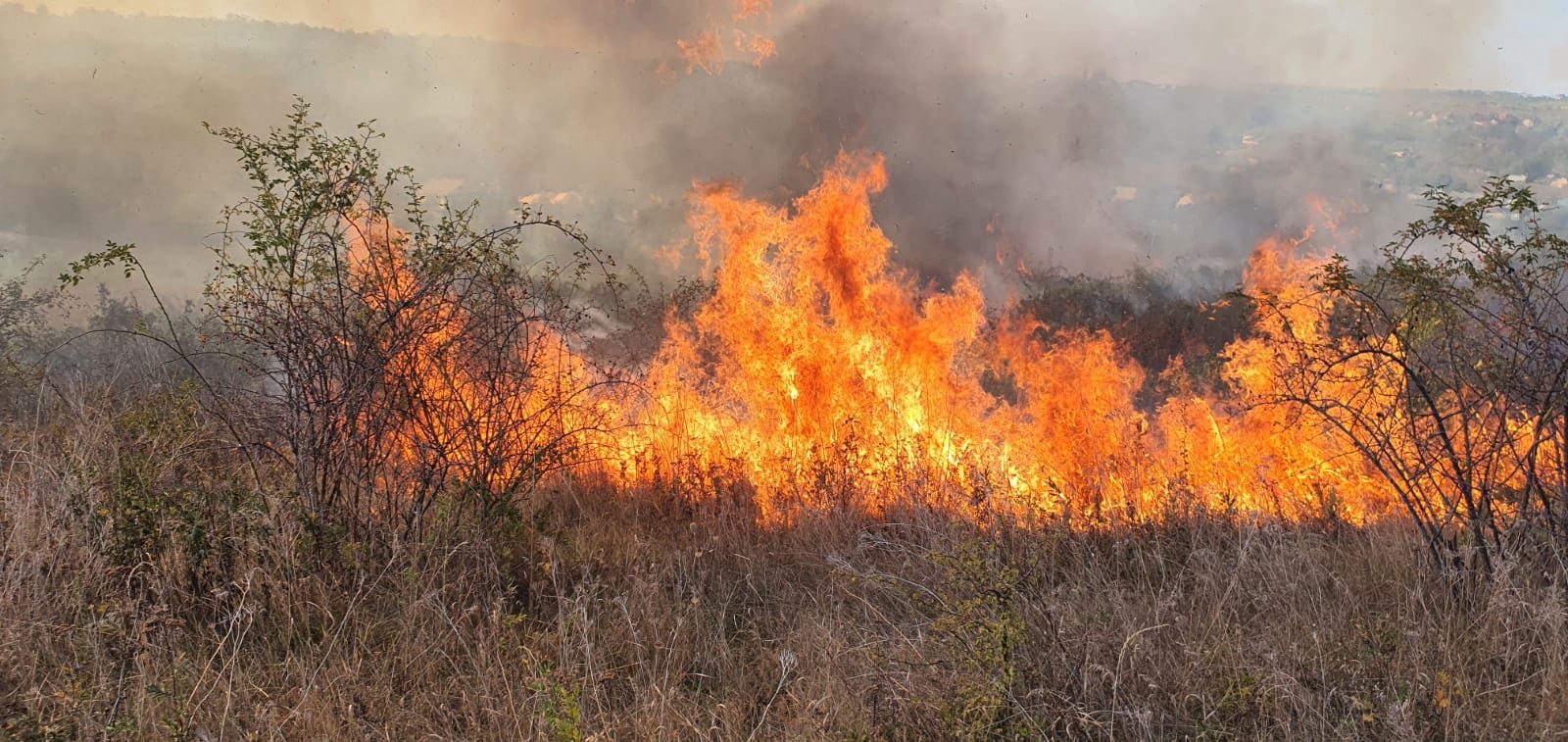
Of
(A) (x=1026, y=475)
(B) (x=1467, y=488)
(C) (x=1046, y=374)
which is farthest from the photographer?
(C) (x=1046, y=374)

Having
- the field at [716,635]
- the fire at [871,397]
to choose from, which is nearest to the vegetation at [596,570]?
the field at [716,635]

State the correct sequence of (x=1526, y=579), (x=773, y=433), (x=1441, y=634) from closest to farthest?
(x=1441, y=634) → (x=1526, y=579) → (x=773, y=433)

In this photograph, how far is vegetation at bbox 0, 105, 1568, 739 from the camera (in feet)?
9.55

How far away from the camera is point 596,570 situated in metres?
4.72

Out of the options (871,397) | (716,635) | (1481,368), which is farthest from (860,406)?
(1481,368)

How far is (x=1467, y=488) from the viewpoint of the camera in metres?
4.02

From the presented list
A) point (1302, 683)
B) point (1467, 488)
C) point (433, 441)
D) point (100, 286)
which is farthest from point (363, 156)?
point (100, 286)

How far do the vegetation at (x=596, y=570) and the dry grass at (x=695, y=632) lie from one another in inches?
0.9

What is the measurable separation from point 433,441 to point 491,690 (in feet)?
6.24

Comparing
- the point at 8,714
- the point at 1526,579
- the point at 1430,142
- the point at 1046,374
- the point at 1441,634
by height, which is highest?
the point at 1430,142

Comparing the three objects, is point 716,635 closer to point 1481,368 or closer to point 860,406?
point 860,406

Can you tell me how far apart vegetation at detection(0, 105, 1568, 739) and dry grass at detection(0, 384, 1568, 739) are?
0.07 ft

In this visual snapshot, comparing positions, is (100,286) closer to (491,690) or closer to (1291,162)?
(491,690)

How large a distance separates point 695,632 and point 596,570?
1059 mm
